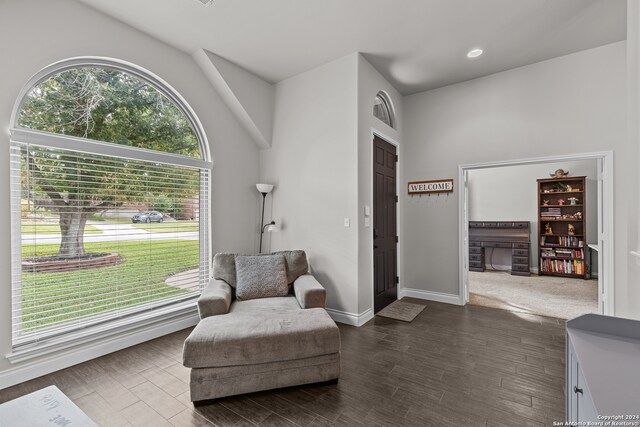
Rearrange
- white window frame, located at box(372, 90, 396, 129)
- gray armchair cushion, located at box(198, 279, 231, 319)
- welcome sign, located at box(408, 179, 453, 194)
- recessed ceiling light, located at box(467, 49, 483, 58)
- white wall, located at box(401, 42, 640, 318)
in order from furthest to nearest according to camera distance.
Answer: welcome sign, located at box(408, 179, 453, 194), white window frame, located at box(372, 90, 396, 129), recessed ceiling light, located at box(467, 49, 483, 58), white wall, located at box(401, 42, 640, 318), gray armchair cushion, located at box(198, 279, 231, 319)

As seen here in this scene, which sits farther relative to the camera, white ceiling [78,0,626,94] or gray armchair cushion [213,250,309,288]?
gray armchair cushion [213,250,309,288]

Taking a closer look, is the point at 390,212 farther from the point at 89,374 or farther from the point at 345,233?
the point at 89,374

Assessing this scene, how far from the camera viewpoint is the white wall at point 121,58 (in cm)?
210

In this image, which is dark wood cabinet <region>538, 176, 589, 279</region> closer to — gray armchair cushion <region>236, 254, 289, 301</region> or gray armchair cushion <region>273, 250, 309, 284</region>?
gray armchair cushion <region>273, 250, 309, 284</region>

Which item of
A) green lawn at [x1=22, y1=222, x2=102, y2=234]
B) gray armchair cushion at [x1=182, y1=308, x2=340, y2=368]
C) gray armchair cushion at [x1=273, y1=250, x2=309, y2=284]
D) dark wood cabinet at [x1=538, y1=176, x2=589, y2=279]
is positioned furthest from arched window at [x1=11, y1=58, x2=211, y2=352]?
dark wood cabinet at [x1=538, y1=176, x2=589, y2=279]

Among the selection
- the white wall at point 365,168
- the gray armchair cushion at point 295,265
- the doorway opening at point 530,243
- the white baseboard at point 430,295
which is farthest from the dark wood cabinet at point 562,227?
the gray armchair cushion at point 295,265

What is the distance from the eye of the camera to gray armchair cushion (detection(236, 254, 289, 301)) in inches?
114

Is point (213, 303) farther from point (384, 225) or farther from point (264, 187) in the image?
point (384, 225)

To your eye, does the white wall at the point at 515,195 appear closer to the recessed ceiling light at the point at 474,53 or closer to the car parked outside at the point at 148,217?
the recessed ceiling light at the point at 474,53

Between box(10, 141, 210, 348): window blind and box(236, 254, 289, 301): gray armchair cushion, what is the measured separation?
76 centimetres

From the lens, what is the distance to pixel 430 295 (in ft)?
13.9

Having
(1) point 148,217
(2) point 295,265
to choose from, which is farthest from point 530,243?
(1) point 148,217

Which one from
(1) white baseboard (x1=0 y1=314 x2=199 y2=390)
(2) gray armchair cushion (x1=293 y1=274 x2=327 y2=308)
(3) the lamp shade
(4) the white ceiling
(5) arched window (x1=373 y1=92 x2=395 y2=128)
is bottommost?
(1) white baseboard (x1=0 y1=314 x2=199 y2=390)

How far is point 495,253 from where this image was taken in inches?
265
